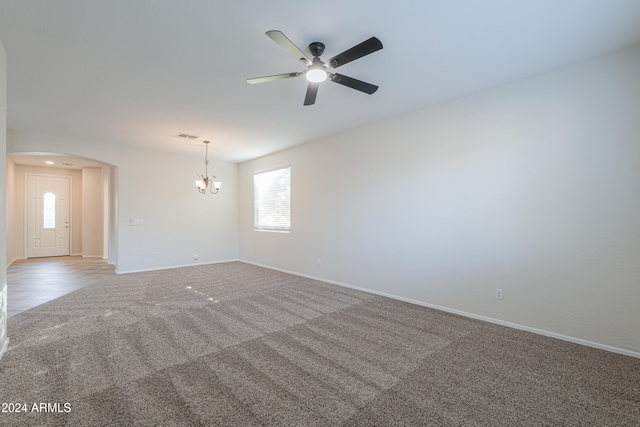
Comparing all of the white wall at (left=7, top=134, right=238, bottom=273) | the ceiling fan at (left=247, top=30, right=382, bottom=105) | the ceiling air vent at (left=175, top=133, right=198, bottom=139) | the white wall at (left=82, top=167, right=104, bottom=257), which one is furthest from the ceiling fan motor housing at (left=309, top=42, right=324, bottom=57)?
the white wall at (left=82, top=167, right=104, bottom=257)

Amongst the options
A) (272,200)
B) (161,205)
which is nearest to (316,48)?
(272,200)

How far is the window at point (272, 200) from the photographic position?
6.64 metres

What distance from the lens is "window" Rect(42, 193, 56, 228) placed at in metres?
8.70

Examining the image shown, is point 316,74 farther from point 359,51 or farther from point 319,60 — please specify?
point 359,51

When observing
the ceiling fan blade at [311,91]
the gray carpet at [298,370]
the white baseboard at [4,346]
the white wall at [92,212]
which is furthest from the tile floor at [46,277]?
the ceiling fan blade at [311,91]

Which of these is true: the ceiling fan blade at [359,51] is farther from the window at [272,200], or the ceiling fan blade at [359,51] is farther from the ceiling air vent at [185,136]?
the window at [272,200]

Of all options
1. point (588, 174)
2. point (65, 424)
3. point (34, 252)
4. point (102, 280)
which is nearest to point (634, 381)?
point (588, 174)

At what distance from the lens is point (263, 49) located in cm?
271

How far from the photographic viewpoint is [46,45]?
2.61m

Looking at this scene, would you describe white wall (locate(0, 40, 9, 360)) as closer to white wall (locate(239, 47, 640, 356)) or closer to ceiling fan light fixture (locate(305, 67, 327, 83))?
ceiling fan light fixture (locate(305, 67, 327, 83))

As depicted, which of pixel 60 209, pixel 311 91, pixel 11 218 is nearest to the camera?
pixel 311 91

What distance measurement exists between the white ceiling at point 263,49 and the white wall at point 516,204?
1.07ft

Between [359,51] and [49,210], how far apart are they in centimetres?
1079

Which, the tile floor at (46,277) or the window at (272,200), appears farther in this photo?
the window at (272,200)
